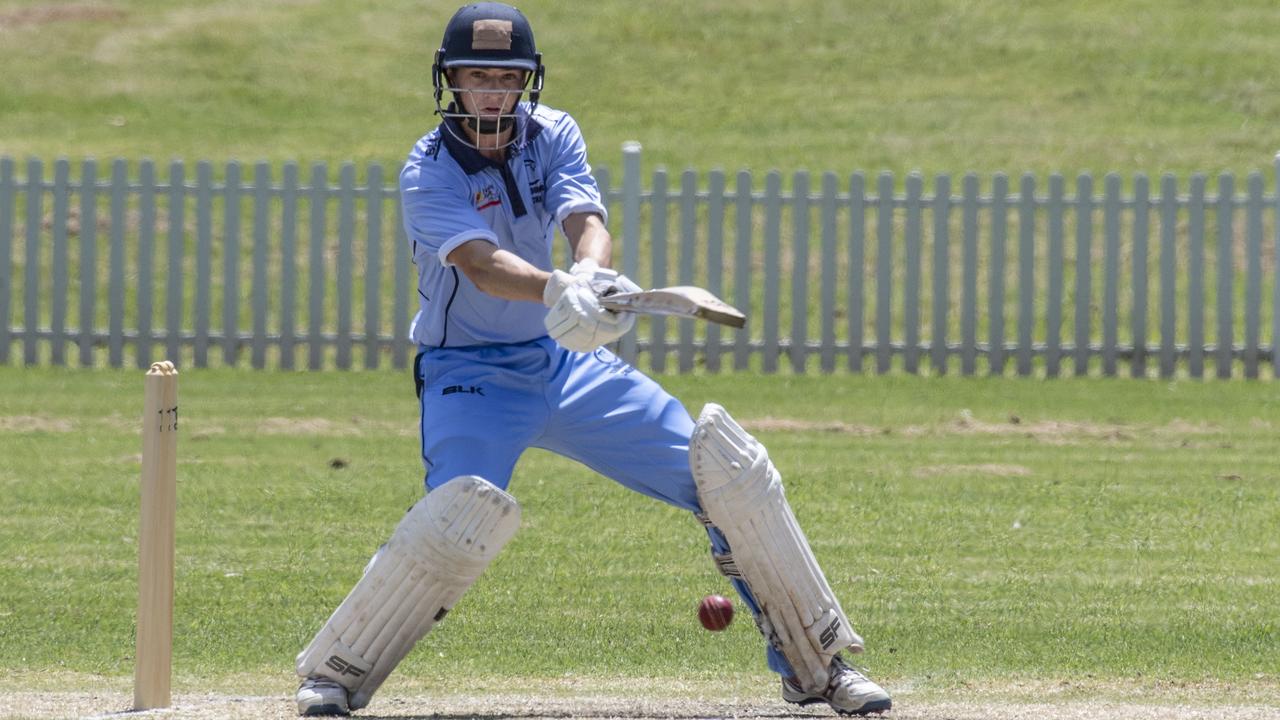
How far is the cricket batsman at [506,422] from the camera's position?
17.6 feet

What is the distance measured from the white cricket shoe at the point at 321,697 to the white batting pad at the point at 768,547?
44.1 inches

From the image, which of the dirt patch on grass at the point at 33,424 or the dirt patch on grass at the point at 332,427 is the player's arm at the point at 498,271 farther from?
the dirt patch on grass at the point at 33,424

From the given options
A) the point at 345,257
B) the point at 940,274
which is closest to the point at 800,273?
the point at 940,274

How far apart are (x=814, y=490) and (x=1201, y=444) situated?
3097mm

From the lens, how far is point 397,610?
541 cm

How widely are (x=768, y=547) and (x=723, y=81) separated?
1905cm

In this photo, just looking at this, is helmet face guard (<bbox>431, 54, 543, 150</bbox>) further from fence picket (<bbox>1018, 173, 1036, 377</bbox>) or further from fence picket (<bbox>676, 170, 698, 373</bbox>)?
fence picket (<bbox>1018, 173, 1036, 377</bbox>)

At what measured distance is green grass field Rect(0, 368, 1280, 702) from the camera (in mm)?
6758

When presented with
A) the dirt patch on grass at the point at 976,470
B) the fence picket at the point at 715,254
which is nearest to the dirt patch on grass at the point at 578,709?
the dirt patch on grass at the point at 976,470

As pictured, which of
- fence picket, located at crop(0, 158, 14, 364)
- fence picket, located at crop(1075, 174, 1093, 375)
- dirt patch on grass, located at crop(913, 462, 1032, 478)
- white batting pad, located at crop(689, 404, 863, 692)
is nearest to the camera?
white batting pad, located at crop(689, 404, 863, 692)

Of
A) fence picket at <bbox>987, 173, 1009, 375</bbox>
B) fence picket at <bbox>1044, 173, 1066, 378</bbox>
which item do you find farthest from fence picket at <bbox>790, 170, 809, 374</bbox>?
fence picket at <bbox>1044, 173, 1066, 378</bbox>

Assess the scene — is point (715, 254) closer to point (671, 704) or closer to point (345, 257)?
point (345, 257)

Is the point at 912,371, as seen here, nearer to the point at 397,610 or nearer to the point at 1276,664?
the point at 1276,664

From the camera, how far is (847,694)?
5.51 metres
